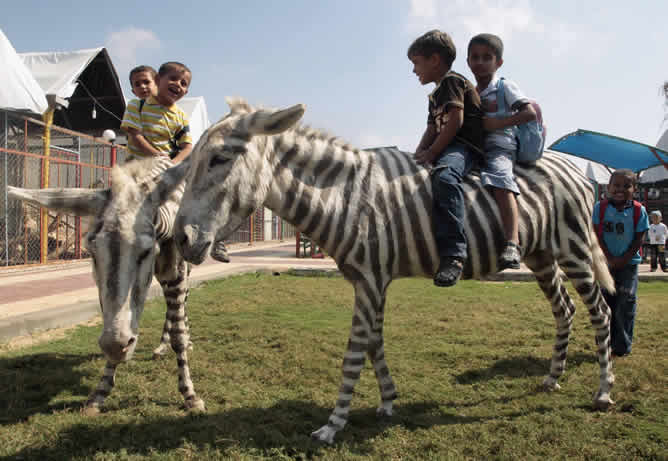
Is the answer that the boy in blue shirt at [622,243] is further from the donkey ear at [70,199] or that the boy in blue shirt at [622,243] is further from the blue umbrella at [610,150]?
the blue umbrella at [610,150]

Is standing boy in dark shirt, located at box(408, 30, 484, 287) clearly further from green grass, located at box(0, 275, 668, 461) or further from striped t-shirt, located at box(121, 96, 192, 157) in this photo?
striped t-shirt, located at box(121, 96, 192, 157)

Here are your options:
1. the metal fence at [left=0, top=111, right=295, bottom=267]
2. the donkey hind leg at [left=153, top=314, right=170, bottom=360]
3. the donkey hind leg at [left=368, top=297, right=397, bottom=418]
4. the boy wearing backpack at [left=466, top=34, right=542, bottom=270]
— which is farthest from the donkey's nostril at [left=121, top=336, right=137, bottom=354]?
the metal fence at [left=0, top=111, right=295, bottom=267]

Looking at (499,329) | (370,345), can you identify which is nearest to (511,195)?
(370,345)

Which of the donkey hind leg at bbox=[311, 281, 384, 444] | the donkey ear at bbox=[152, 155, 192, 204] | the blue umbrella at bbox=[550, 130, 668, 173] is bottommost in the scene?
the donkey hind leg at bbox=[311, 281, 384, 444]

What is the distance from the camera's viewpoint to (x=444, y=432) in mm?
2971

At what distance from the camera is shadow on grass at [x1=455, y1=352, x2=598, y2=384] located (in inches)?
163

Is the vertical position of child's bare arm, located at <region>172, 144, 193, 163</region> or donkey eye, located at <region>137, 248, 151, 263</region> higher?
child's bare arm, located at <region>172, 144, 193, 163</region>

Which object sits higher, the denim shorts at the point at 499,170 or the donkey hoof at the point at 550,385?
the denim shorts at the point at 499,170

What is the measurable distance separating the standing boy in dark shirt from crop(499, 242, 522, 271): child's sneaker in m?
0.32

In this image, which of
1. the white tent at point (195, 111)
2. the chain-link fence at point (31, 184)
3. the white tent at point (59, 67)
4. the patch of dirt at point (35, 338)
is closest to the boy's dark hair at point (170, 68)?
the patch of dirt at point (35, 338)

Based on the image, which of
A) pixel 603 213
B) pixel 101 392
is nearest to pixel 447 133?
pixel 603 213

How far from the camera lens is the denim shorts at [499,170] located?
3133 millimetres

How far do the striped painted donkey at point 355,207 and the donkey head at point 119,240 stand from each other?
13.5 inches

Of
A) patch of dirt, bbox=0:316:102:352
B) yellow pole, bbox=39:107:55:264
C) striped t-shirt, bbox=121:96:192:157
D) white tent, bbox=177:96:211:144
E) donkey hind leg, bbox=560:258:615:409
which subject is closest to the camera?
donkey hind leg, bbox=560:258:615:409
